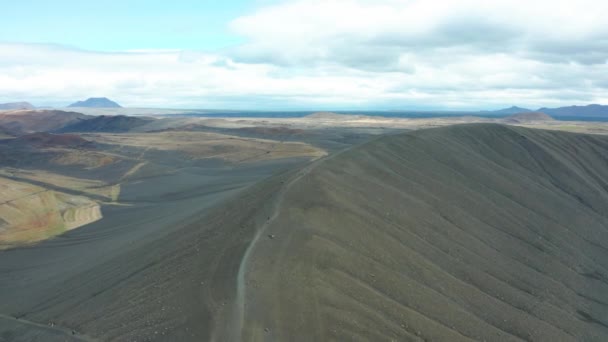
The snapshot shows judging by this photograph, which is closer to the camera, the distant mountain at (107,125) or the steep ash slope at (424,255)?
the steep ash slope at (424,255)

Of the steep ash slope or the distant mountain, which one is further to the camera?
the distant mountain

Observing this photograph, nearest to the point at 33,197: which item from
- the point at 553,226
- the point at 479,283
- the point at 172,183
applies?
the point at 172,183

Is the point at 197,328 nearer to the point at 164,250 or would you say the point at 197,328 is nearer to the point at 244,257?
the point at 244,257

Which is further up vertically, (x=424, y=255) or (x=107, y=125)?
(x=107, y=125)
